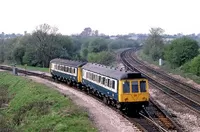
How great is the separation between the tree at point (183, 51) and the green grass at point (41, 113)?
1039 inches

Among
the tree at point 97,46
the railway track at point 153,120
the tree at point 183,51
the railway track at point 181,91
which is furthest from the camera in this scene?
the tree at point 97,46

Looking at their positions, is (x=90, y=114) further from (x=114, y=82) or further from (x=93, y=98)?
(x=93, y=98)

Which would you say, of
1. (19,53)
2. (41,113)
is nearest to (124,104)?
(41,113)

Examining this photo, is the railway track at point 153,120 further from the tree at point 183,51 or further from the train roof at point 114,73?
the tree at point 183,51

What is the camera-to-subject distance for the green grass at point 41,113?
68.7 feet

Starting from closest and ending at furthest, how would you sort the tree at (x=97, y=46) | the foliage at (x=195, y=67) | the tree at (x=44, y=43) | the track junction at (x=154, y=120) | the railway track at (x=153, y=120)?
1. the railway track at (x=153, y=120)
2. the track junction at (x=154, y=120)
3. the foliage at (x=195, y=67)
4. the tree at (x=44, y=43)
5. the tree at (x=97, y=46)

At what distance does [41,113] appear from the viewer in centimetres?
2652

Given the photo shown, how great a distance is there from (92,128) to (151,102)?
1044cm

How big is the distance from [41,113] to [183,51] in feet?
118

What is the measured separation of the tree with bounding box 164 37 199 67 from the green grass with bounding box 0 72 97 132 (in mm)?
26399

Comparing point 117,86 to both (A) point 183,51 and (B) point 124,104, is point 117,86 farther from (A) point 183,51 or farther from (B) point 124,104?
(A) point 183,51

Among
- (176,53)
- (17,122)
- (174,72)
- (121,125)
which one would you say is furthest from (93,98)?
(176,53)

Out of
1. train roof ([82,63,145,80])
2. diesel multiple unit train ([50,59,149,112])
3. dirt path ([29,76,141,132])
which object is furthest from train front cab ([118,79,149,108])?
dirt path ([29,76,141,132])

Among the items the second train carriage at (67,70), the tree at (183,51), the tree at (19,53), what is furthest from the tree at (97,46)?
the second train carriage at (67,70)
